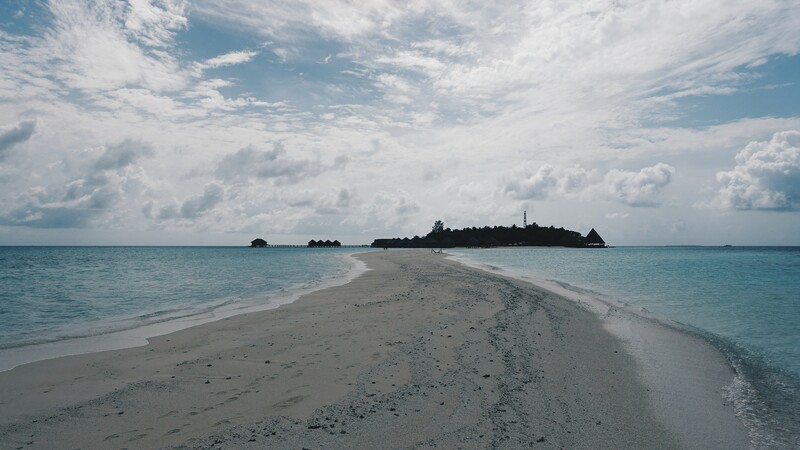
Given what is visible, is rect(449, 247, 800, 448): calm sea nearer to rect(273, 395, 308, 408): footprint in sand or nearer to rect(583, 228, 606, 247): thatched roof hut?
rect(273, 395, 308, 408): footprint in sand

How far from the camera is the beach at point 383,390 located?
596 centimetres

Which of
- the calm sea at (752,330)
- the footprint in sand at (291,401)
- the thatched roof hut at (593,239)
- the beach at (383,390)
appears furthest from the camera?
the thatched roof hut at (593,239)

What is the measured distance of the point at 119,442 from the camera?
5.70 metres

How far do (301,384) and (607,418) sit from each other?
5.06 meters

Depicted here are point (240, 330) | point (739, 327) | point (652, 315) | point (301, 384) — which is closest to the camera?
point (301, 384)

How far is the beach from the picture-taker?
596 centimetres

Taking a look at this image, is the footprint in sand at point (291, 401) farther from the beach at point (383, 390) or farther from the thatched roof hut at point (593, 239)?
the thatched roof hut at point (593, 239)

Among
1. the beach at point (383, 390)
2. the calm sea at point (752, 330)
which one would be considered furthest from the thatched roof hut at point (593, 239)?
the beach at point (383, 390)

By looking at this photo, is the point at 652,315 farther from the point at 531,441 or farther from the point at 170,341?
the point at 170,341

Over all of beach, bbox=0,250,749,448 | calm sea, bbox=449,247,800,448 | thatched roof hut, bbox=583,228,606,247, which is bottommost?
calm sea, bbox=449,247,800,448

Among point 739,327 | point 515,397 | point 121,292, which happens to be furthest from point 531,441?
point 121,292

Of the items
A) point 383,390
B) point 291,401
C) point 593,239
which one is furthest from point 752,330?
point 593,239

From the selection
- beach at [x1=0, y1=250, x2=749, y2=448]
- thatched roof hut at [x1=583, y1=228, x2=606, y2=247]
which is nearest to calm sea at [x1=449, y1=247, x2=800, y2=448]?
beach at [x1=0, y1=250, x2=749, y2=448]

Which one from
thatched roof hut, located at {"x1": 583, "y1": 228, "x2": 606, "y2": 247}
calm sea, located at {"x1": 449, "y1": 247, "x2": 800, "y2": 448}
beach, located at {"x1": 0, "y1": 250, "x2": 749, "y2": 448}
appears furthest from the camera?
Result: thatched roof hut, located at {"x1": 583, "y1": 228, "x2": 606, "y2": 247}
